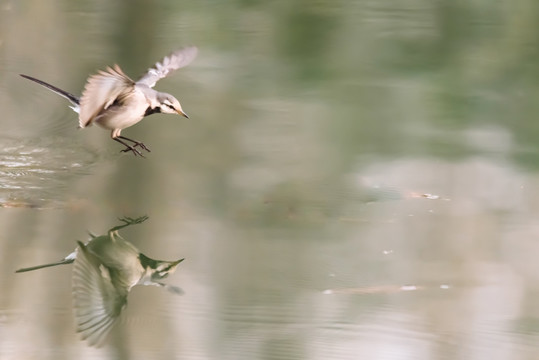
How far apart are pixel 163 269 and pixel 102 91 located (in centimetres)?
22

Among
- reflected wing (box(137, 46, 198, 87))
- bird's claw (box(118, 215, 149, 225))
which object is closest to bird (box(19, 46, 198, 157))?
reflected wing (box(137, 46, 198, 87))

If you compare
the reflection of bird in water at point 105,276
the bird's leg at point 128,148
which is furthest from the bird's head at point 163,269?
the bird's leg at point 128,148

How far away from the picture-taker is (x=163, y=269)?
76 centimetres

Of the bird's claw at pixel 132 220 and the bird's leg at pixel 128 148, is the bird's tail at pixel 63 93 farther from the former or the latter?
the bird's claw at pixel 132 220

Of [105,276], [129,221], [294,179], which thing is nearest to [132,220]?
[129,221]

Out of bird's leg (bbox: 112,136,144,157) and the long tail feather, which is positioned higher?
the long tail feather

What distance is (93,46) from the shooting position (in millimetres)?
1031

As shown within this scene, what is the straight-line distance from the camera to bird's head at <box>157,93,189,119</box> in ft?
2.97

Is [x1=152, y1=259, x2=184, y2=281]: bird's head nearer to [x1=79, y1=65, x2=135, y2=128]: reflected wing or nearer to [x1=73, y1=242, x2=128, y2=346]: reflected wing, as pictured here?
[x1=73, y1=242, x2=128, y2=346]: reflected wing

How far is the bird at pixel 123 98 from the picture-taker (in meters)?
0.81

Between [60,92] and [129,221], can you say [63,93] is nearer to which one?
[60,92]

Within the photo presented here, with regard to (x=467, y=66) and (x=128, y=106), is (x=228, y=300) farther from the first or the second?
(x=467, y=66)

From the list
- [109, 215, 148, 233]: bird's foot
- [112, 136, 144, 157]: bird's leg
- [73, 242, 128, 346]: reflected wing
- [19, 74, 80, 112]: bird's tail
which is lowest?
[73, 242, 128, 346]: reflected wing

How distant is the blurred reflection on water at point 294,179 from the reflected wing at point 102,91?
96 millimetres
